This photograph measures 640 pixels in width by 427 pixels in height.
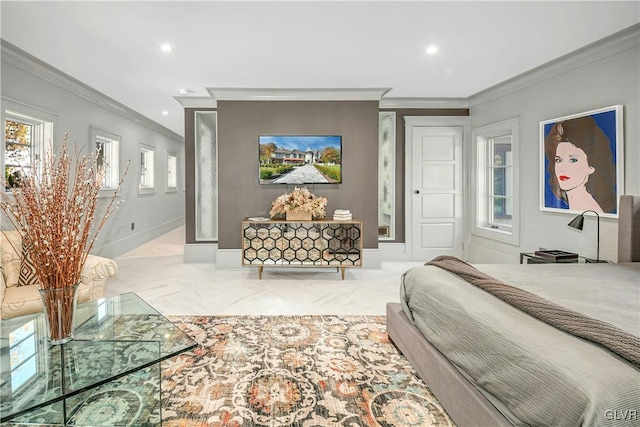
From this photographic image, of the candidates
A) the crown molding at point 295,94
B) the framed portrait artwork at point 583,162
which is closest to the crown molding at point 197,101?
the crown molding at point 295,94

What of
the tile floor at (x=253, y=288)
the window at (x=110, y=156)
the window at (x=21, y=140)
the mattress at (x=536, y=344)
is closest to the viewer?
the mattress at (x=536, y=344)

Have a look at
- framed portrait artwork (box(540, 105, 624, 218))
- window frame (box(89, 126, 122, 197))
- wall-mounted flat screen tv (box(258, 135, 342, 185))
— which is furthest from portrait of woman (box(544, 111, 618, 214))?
window frame (box(89, 126, 122, 197))

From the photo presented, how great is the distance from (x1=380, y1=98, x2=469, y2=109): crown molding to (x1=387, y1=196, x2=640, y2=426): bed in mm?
3531

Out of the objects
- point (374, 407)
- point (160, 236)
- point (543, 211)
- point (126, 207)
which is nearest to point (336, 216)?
point (543, 211)

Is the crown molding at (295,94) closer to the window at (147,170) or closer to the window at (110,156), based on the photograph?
the window at (110,156)

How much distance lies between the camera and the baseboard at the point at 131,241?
5570 millimetres

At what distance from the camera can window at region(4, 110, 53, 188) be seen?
146 inches

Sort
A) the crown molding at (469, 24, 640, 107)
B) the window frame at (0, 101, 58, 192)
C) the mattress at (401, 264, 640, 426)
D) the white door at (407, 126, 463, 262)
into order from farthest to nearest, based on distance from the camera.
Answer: the white door at (407, 126, 463, 262), the window frame at (0, 101, 58, 192), the crown molding at (469, 24, 640, 107), the mattress at (401, 264, 640, 426)

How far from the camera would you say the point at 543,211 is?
4.10 meters

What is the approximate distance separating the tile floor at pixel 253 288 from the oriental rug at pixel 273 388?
25.0 inches

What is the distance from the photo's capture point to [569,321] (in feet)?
4.41

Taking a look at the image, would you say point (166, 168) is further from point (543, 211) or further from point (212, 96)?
point (543, 211)

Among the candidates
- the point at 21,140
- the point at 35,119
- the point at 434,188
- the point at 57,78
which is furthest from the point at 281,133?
the point at 21,140

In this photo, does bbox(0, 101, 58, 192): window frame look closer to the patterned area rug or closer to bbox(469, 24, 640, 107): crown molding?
the patterned area rug
